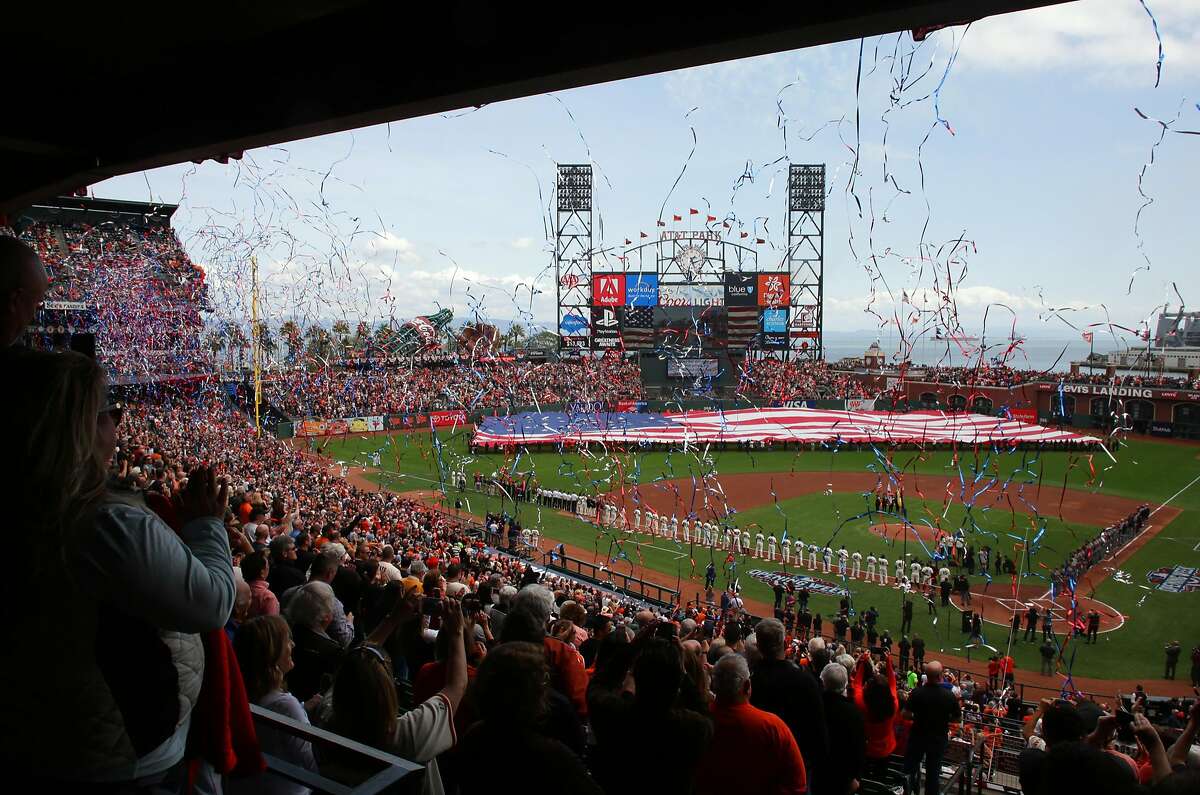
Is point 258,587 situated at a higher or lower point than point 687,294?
lower

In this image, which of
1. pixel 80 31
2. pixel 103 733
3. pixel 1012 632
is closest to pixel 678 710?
pixel 103 733

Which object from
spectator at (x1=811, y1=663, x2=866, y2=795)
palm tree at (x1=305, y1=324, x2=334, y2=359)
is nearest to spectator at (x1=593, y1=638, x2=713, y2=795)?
spectator at (x1=811, y1=663, x2=866, y2=795)

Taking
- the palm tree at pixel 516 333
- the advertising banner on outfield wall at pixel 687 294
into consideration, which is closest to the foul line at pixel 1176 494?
the advertising banner on outfield wall at pixel 687 294

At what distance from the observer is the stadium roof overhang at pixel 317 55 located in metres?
3.68

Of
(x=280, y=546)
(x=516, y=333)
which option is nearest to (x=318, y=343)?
(x=280, y=546)

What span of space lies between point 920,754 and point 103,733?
20.5 feet

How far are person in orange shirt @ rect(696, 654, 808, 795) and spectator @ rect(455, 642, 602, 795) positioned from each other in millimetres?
1405

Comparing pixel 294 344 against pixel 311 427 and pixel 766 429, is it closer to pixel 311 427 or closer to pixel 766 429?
pixel 311 427

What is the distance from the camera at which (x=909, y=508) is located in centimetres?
3019

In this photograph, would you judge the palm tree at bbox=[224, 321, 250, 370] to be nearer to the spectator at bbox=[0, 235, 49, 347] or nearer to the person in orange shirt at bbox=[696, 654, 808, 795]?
the spectator at bbox=[0, 235, 49, 347]

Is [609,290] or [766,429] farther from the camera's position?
[609,290]

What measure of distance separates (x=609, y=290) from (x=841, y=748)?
59.4 m

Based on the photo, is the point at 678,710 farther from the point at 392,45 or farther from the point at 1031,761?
the point at 392,45

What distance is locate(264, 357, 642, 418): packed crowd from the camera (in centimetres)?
4606
